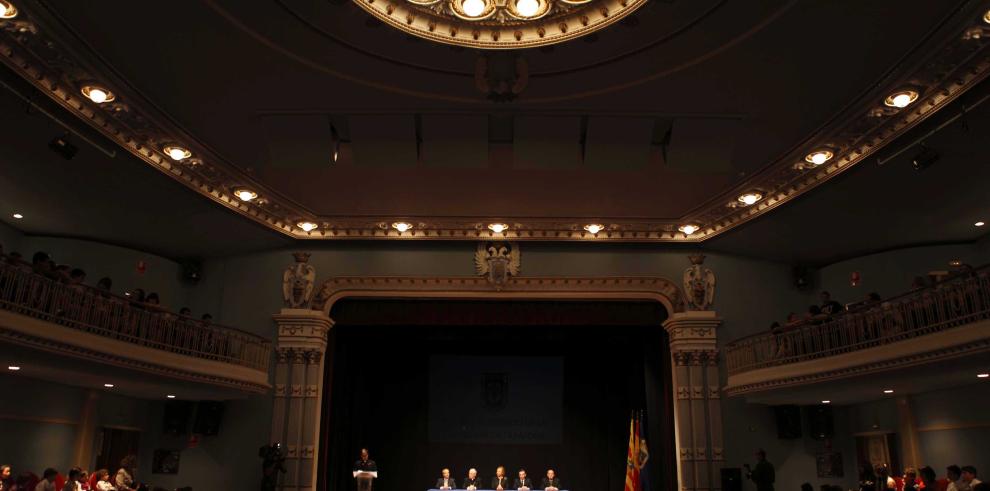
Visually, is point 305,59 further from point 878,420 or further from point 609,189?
point 878,420

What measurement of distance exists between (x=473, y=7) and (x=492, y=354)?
976 cm

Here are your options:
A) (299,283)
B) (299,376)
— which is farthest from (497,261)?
(299,376)

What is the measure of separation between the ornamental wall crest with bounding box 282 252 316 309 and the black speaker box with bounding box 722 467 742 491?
799 centimetres

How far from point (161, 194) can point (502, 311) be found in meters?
6.23

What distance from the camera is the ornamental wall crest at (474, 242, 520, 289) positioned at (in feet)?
44.0

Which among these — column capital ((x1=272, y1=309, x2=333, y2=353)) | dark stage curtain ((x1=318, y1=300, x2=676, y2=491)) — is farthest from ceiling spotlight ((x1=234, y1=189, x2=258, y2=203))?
dark stage curtain ((x1=318, y1=300, x2=676, y2=491))

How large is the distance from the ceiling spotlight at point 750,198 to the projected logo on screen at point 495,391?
→ 664cm

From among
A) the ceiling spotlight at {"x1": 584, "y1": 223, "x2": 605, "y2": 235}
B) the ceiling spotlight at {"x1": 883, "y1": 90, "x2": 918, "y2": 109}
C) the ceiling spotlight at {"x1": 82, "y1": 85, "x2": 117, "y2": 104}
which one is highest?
the ceiling spotlight at {"x1": 82, "y1": 85, "x2": 117, "y2": 104}

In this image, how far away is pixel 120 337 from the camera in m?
10.0

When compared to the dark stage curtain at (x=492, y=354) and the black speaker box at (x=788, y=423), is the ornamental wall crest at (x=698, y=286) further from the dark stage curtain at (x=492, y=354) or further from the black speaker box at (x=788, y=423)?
the black speaker box at (x=788, y=423)

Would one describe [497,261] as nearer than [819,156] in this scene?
No

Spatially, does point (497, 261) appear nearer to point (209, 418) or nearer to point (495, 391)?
point (495, 391)

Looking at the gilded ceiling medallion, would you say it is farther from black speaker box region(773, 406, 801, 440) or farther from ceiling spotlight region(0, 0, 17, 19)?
black speaker box region(773, 406, 801, 440)

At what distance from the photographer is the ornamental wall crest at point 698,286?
13305 mm
